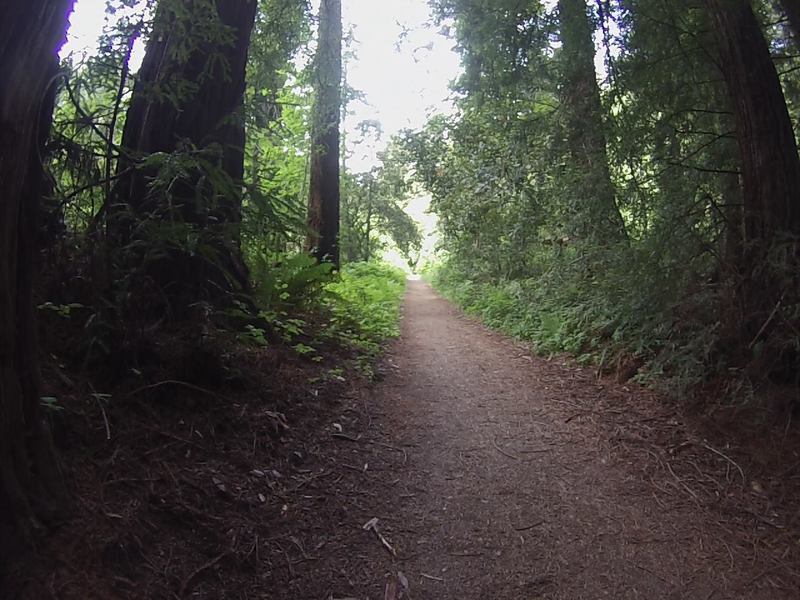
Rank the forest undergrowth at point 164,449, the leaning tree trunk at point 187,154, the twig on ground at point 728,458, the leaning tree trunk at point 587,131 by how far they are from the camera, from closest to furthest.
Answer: the forest undergrowth at point 164,449 → the leaning tree trunk at point 187,154 → the twig on ground at point 728,458 → the leaning tree trunk at point 587,131

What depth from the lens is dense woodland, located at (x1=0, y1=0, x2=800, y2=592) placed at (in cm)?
238

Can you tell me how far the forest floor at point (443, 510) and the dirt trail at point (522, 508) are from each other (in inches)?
0.5

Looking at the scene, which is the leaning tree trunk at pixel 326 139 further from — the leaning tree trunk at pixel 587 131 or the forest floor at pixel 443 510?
the forest floor at pixel 443 510

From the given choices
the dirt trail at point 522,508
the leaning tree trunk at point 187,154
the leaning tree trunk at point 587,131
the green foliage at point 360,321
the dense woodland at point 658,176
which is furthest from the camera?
the green foliage at point 360,321

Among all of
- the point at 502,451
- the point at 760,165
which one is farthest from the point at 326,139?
the point at 502,451

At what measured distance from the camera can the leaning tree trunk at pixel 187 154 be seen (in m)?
3.63

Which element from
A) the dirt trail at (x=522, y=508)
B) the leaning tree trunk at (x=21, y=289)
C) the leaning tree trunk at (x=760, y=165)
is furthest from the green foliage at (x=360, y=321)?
the leaning tree trunk at (x=21, y=289)

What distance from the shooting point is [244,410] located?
13.2ft

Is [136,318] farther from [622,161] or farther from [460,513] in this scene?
[622,161]

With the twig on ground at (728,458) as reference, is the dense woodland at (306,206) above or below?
above

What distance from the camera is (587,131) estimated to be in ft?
26.8

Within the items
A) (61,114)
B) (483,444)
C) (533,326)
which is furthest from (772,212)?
(61,114)

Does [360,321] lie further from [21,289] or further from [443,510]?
[21,289]

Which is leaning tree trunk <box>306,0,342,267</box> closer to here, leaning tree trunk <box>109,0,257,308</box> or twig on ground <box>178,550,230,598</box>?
leaning tree trunk <box>109,0,257,308</box>
